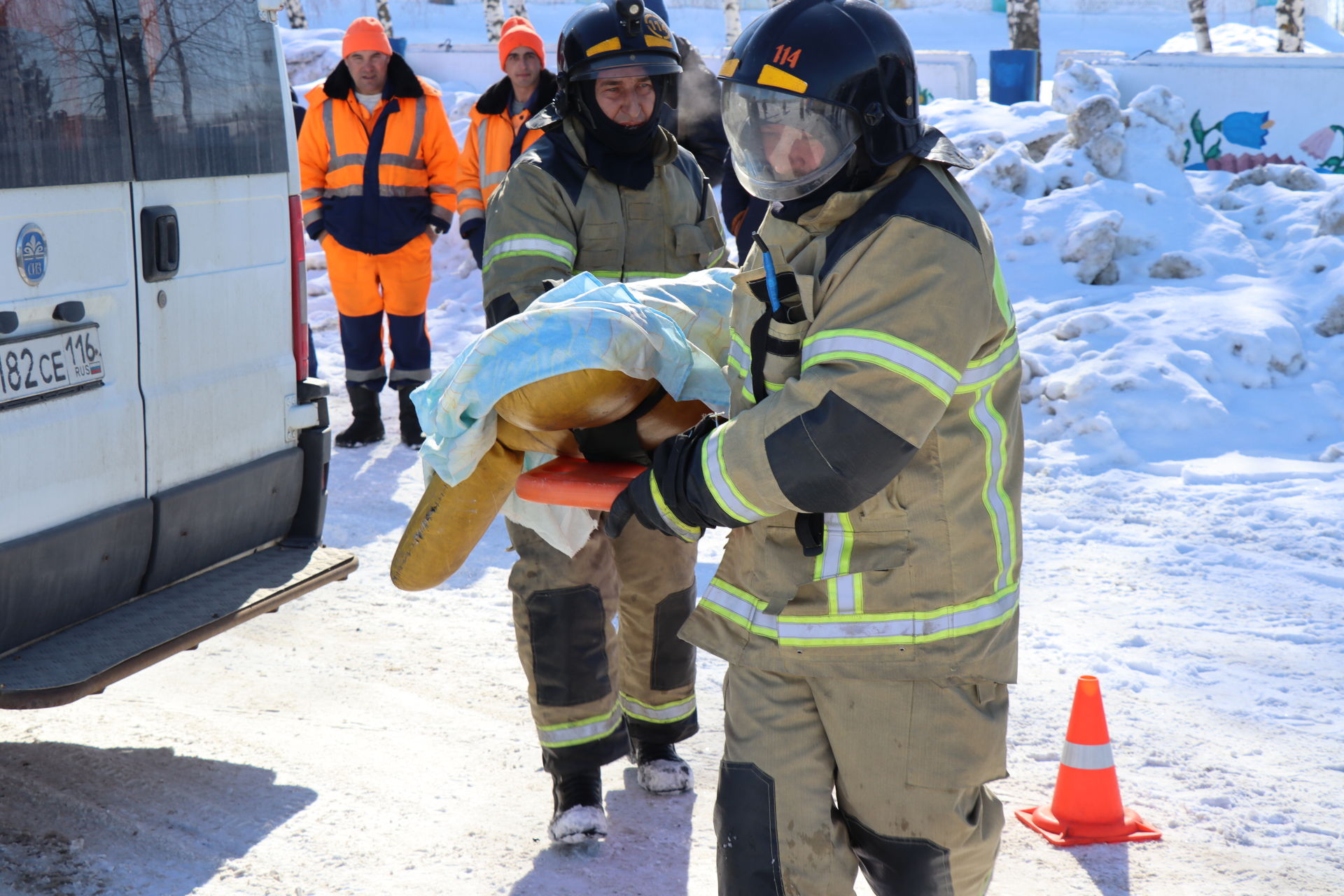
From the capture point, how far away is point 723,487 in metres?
2.22

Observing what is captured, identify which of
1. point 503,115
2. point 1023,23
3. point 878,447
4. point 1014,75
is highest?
point 1023,23

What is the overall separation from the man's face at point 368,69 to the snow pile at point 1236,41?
23591 millimetres

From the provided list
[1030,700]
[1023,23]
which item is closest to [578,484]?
[1030,700]

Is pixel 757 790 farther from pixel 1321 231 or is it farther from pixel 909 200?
pixel 1321 231

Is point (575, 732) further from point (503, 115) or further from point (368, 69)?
point (503, 115)

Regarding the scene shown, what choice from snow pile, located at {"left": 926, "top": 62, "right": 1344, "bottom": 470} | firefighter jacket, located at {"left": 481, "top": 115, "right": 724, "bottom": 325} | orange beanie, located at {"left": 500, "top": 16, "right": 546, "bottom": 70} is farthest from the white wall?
firefighter jacket, located at {"left": 481, "top": 115, "right": 724, "bottom": 325}

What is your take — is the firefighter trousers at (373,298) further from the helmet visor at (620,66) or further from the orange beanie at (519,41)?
the helmet visor at (620,66)

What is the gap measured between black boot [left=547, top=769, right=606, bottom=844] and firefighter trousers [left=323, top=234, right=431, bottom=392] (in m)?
4.45

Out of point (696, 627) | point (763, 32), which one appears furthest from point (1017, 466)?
point (763, 32)

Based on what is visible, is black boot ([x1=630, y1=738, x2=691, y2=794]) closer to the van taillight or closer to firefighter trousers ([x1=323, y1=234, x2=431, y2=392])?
the van taillight

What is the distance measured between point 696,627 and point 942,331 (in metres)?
0.82

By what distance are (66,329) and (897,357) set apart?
2.24m

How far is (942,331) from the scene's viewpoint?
2092 millimetres

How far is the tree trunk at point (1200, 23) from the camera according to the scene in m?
20.1
